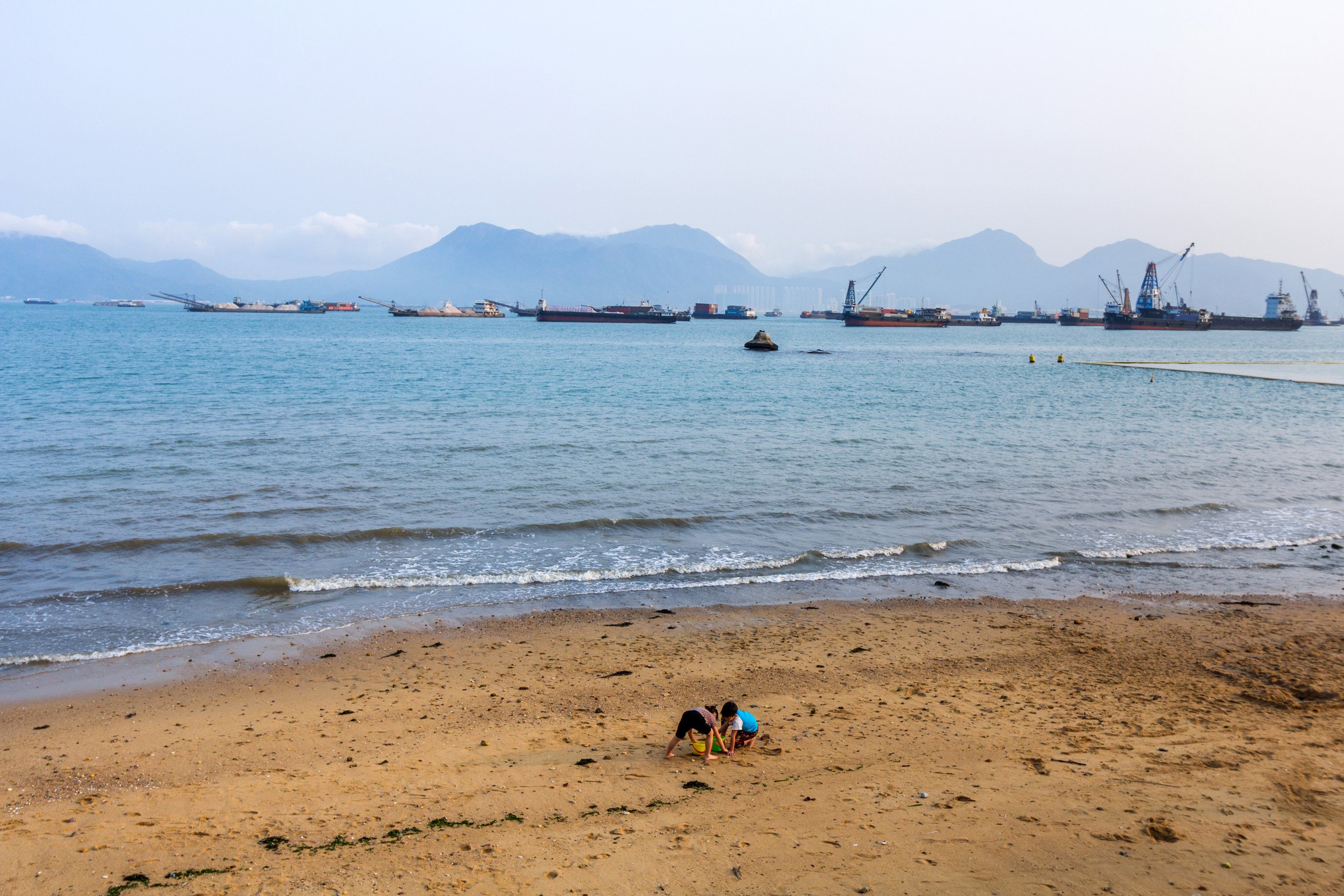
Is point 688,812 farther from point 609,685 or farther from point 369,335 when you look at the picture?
point 369,335

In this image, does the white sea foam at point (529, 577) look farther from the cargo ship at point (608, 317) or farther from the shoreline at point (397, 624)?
the cargo ship at point (608, 317)

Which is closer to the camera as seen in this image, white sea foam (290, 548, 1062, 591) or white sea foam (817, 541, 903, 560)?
white sea foam (290, 548, 1062, 591)

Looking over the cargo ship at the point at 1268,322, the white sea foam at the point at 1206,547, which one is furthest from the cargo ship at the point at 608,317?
the white sea foam at the point at 1206,547

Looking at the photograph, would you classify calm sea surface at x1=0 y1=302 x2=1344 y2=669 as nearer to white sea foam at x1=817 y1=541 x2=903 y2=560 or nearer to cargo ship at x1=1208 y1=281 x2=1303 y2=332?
white sea foam at x1=817 y1=541 x2=903 y2=560

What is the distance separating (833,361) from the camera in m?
77.6

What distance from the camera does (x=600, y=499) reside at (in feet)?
64.3

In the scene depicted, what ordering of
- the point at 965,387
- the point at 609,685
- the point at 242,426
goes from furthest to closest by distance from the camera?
the point at 965,387
the point at 242,426
the point at 609,685

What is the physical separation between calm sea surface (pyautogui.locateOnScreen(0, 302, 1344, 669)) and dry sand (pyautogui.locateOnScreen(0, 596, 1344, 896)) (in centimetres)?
249

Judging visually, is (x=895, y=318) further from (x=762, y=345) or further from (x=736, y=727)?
(x=736, y=727)

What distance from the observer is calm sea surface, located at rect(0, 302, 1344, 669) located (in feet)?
45.7

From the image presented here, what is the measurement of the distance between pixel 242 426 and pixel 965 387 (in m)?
41.8

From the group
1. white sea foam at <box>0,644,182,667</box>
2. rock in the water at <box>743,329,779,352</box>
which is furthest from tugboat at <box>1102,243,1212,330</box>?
white sea foam at <box>0,644,182,667</box>

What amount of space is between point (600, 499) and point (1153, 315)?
191580 millimetres

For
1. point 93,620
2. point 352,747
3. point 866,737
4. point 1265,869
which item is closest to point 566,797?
point 352,747
